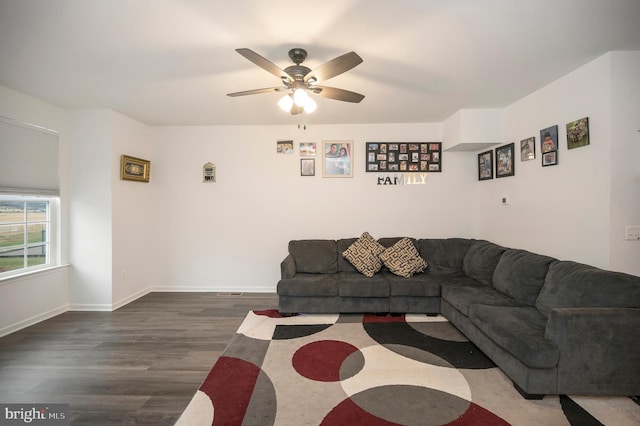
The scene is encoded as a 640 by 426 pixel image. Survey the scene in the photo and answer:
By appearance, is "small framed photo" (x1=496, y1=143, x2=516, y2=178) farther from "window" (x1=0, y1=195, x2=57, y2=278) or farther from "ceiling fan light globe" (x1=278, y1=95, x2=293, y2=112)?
"window" (x1=0, y1=195, x2=57, y2=278)

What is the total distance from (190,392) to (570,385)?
2775 millimetres

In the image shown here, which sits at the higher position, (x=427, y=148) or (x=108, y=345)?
(x=427, y=148)

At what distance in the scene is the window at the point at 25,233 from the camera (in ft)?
10.1

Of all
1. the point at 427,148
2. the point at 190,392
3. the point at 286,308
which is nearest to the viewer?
the point at 190,392

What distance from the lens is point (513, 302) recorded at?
2711 mm

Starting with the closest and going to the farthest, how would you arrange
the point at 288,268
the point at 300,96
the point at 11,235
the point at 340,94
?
the point at 300,96, the point at 340,94, the point at 11,235, the point at 288,268

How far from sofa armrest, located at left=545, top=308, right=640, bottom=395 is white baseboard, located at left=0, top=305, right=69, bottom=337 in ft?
17.2

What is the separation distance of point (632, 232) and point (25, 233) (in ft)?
20.9

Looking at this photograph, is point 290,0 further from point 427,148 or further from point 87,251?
point 87,251

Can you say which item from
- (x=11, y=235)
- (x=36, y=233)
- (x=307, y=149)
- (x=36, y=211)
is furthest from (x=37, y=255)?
(x=307, y=149)

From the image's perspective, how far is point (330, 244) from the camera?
409 centimetres

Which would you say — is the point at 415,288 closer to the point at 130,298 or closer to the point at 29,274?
the point at 130,298

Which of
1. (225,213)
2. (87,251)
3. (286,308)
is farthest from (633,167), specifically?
(87,251)

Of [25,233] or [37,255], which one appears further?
[37,255]
